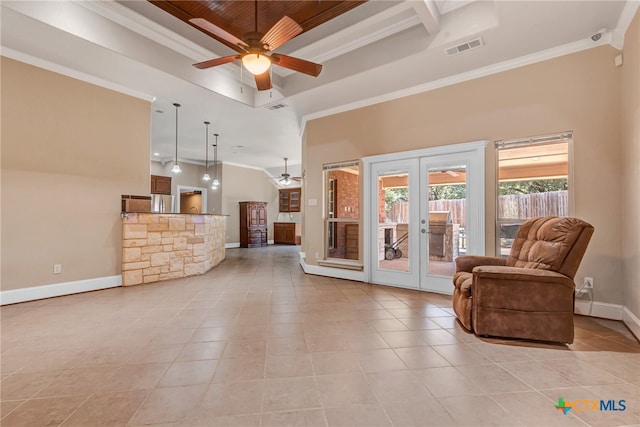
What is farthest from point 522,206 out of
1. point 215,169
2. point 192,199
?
point 192,199

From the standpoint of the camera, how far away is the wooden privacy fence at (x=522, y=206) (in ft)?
11.0

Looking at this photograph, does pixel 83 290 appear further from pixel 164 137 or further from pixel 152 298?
pixel 164 137

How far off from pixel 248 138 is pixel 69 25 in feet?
14.5

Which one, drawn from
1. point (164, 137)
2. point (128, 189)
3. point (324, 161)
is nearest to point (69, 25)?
point (128, 189)

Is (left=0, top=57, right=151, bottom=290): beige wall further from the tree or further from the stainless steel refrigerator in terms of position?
the tree

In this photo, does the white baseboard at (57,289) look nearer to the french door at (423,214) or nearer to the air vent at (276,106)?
the air vent at (276,106)

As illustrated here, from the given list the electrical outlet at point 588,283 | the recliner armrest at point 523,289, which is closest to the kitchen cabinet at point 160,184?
the recliner armrest at point 523,289

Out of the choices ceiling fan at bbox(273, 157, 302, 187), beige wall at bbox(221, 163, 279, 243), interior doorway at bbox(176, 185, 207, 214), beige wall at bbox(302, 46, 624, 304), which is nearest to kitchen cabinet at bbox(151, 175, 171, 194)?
interior doorway at bbox(176, 185, 207, 214)

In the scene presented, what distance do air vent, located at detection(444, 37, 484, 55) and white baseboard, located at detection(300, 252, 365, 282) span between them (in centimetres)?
341

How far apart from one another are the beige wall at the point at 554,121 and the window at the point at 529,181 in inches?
3.7

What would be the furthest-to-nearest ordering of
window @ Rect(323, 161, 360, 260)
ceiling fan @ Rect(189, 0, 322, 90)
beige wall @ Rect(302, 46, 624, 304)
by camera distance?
window @ Rect(323, 161, 360, 260) → beige wall @ Rect(302, 46, 624, 304) → ceiling fan @ Rect(189, 0, 322, 90)

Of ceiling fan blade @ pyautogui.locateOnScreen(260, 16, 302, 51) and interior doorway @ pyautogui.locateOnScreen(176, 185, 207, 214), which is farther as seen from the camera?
interior doorway @ pyautogui.locateOnScreen(176, 185, 207, 214)

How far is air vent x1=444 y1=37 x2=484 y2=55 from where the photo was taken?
3.23 meters

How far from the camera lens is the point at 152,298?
387cm
